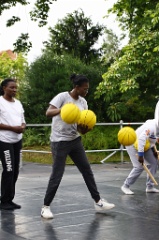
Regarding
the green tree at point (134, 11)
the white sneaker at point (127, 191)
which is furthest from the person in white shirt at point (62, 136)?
the green tree at point (134, 11)

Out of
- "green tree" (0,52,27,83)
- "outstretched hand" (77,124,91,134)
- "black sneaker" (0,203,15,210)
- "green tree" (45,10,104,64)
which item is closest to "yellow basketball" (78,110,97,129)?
"outstretched hand" (77,124,91,134)

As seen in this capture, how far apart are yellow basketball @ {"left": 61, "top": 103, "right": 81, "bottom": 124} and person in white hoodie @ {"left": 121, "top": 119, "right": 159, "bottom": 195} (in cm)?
255

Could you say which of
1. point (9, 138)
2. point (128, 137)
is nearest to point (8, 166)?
point (9, 138)

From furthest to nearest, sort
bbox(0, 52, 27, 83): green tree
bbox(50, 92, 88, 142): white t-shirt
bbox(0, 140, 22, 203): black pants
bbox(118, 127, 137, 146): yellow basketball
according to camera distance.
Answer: bbox(0, 52, 27, 83): green tree → bbox(118, 127, 137, 146): yellow basketball → bbox(0, 140, 22, 203): black pants → bbox(50, 92, 88, 142): white t-shirt

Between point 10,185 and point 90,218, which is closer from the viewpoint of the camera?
point 90,218

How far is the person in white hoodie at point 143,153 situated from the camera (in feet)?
30.2

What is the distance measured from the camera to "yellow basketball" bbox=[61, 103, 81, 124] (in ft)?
22.3

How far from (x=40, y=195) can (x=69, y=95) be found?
2633mm

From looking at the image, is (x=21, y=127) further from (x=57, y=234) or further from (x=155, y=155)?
(x=155, y=155)

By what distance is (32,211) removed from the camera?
779cm

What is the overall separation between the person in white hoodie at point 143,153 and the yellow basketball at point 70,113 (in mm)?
2546

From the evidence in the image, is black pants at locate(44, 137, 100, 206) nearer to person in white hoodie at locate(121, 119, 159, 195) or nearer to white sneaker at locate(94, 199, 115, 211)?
white sneaker at locate(94, 199, 115, 211)

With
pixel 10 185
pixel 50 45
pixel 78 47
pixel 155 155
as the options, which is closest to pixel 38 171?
pixel 155 155

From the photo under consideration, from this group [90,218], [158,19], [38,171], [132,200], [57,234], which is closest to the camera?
[57,234]
